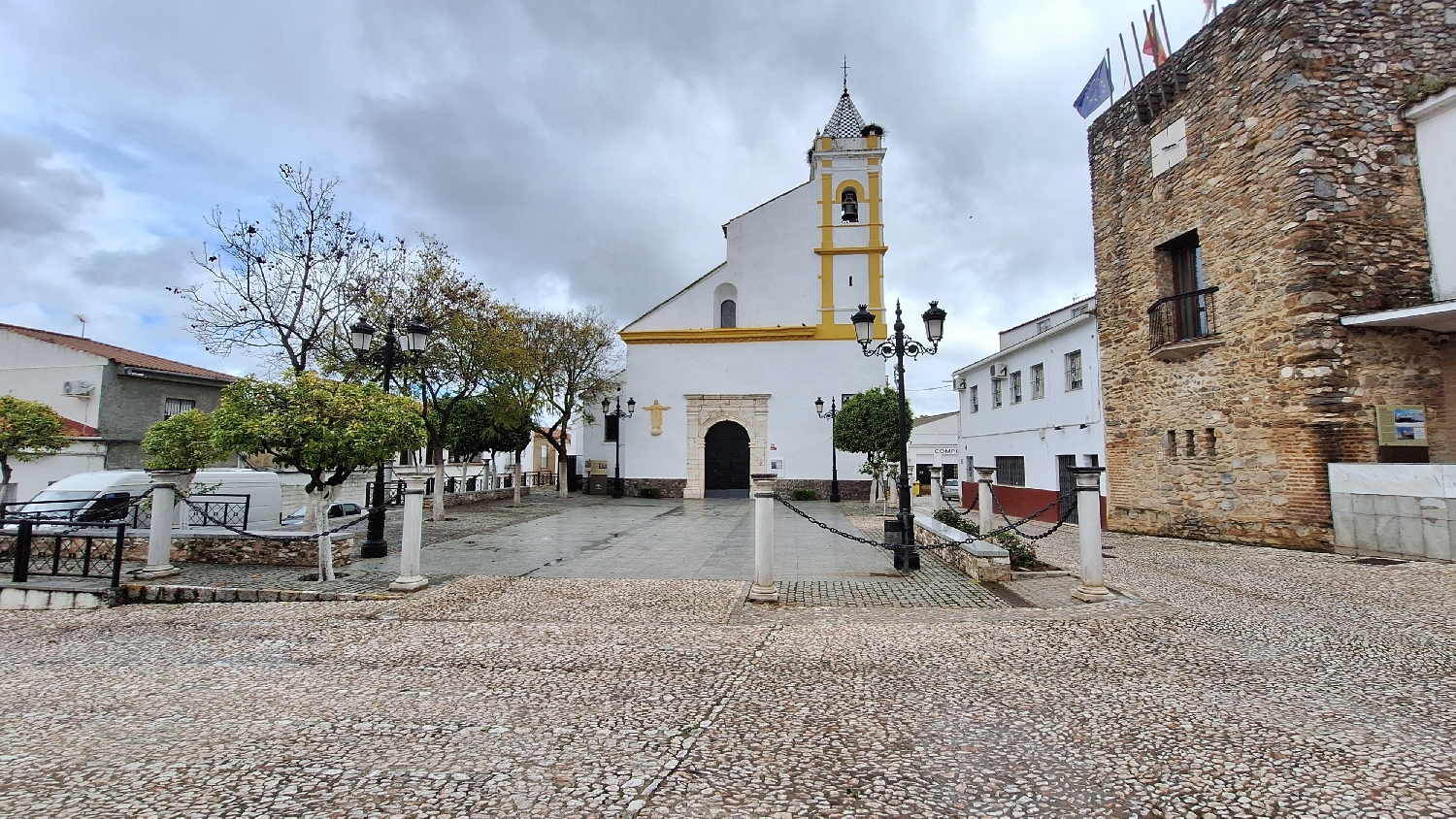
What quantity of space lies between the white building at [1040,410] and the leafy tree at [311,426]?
1261 centimetres

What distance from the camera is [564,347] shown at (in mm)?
24453

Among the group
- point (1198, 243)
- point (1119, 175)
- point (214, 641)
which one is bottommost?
point (214, 641)

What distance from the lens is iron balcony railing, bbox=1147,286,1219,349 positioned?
11.5m

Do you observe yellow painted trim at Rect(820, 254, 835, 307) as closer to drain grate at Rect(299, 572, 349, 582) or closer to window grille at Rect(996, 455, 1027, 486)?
window grille at Rect(996, 455, 1027, 486)

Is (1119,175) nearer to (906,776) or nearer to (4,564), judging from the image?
(906,776)

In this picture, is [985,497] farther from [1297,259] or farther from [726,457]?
[726,457]

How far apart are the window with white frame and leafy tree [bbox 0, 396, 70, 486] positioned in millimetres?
21390

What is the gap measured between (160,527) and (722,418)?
2050 cm

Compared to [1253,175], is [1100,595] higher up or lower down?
lower down

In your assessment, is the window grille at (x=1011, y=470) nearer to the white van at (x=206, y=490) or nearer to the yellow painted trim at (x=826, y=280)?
the yellow painted trim at (x=826, y=280)

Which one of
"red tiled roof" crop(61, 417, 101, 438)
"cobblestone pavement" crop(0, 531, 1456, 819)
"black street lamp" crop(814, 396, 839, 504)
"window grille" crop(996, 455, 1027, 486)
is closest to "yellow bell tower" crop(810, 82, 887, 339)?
"black street lamp" crop(814, 396, 839, 504)

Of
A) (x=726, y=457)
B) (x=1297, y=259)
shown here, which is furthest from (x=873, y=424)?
(x=1297, y=259)

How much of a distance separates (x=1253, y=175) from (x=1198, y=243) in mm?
1429

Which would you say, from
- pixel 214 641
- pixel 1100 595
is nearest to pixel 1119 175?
pixel 1100 595
